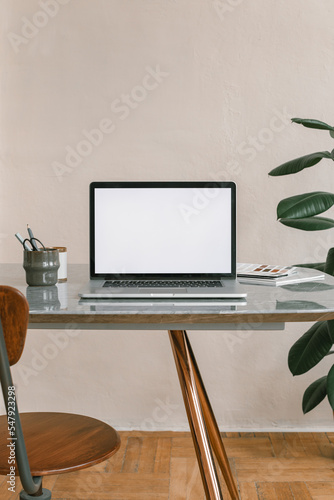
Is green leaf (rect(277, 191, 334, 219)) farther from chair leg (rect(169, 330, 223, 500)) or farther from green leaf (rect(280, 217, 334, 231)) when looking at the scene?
chair leg (rect(169, 330, 223, 500))

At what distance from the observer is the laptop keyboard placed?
1.52 m

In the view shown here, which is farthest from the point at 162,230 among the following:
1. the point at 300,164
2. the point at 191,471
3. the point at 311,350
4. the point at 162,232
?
the point at 191,471

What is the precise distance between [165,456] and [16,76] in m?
1.84

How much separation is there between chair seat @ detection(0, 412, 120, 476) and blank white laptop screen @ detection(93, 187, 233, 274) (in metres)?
0.41

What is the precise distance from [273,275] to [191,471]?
1138 mm

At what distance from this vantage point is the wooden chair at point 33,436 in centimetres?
89

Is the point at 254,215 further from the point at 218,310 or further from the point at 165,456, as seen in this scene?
the point at 218,310

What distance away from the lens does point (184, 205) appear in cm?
166

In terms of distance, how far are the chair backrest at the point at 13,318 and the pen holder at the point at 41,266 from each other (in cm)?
61

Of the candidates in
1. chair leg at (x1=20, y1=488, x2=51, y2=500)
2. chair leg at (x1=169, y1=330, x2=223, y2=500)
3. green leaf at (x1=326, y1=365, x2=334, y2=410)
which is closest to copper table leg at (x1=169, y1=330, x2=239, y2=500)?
chair leg at (x1=169, y1=330, x2=223, y2=500)

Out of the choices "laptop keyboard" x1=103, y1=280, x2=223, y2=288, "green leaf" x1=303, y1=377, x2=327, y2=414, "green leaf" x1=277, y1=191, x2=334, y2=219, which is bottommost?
"green leaf" x1=303, y1=377, x2=327, y2=414

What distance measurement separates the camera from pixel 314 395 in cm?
254

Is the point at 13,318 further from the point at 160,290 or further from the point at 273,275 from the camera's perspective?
the point at 273,275

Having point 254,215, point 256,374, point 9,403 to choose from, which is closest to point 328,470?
point 256,374
